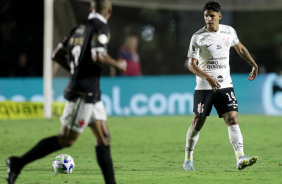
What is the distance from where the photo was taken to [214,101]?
26.2ft

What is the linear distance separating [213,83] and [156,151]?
2904mm

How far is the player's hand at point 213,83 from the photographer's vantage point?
767cm

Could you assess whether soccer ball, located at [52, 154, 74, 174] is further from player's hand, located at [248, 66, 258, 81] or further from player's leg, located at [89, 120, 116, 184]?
player's hand, located at [248, 66, 258, 81]

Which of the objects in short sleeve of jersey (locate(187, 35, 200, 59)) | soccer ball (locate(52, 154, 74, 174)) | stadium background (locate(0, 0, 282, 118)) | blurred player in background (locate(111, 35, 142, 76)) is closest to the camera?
soccer ball (locate(52, 154, 74, 174))

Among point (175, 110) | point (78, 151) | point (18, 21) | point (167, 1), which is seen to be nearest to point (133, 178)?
point (78, 151)

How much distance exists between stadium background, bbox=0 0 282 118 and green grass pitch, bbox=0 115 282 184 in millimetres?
1623

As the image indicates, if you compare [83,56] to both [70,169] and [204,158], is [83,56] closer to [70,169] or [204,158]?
[70,169]

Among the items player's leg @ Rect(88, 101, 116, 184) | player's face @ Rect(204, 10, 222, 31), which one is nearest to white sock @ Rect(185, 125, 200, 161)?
player's face @ Rect(204, 10, 222, 31)

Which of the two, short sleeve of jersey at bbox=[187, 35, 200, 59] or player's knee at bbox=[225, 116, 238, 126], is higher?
short sleeve of jersey at bbox=[187, 35, 200, 59]

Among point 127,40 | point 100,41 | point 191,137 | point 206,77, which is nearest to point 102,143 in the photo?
point 100,41

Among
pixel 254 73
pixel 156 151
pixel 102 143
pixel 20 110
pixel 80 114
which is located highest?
pixel 254 73

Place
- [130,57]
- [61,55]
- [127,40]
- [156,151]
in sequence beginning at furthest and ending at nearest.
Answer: [127,40], [130,57], [156,151], [61,55]

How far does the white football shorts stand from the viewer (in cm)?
586

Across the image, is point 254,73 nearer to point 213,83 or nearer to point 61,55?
point 213,83
